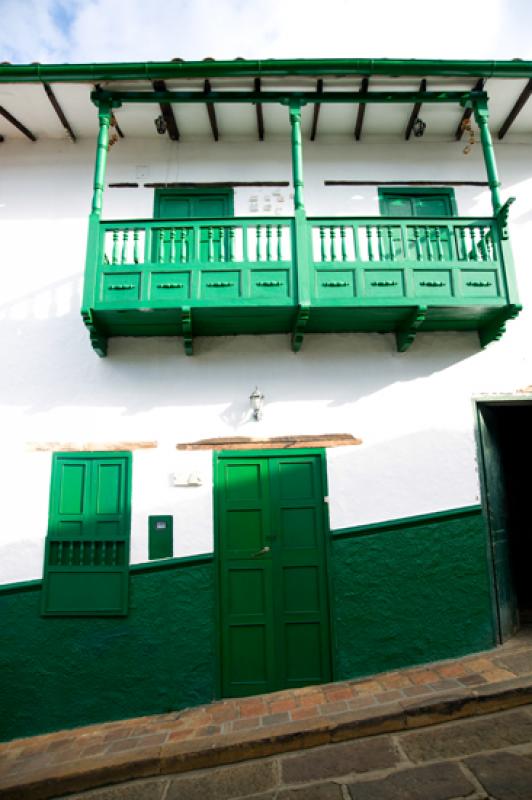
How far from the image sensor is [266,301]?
5.57m

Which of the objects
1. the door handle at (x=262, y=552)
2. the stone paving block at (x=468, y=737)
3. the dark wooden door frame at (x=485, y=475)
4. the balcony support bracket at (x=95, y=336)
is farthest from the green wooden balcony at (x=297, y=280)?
the stone paving block at (x=468, y=737)

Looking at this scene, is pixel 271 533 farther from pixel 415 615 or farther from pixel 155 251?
pixel 155 251

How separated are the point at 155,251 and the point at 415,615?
521 centimetres

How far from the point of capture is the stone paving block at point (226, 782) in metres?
3.51

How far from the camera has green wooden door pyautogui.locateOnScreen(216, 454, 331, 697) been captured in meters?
5.27

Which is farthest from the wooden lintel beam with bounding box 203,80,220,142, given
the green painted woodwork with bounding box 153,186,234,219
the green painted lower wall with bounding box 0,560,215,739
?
the green painted lower wall with bounding box 0,560,215,739

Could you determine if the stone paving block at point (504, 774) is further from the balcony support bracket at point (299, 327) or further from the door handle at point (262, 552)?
the balcony support bracket at point (299, 327)

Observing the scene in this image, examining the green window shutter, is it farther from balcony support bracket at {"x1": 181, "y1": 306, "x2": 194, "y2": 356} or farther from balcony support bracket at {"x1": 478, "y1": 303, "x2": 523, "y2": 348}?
balcony support bracket at {"x1": 478, "y1": 303, "x2": 523, "y2": 348}

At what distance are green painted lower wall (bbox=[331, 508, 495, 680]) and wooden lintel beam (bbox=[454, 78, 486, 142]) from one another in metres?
5.23

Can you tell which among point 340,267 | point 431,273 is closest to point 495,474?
point 431,273

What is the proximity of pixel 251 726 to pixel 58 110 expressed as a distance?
755 centimetres

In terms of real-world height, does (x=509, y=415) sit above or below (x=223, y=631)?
above

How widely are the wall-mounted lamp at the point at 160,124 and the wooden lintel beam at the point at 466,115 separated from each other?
13.4 feet

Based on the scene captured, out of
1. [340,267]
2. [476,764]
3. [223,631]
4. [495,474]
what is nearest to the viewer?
[476,764]
